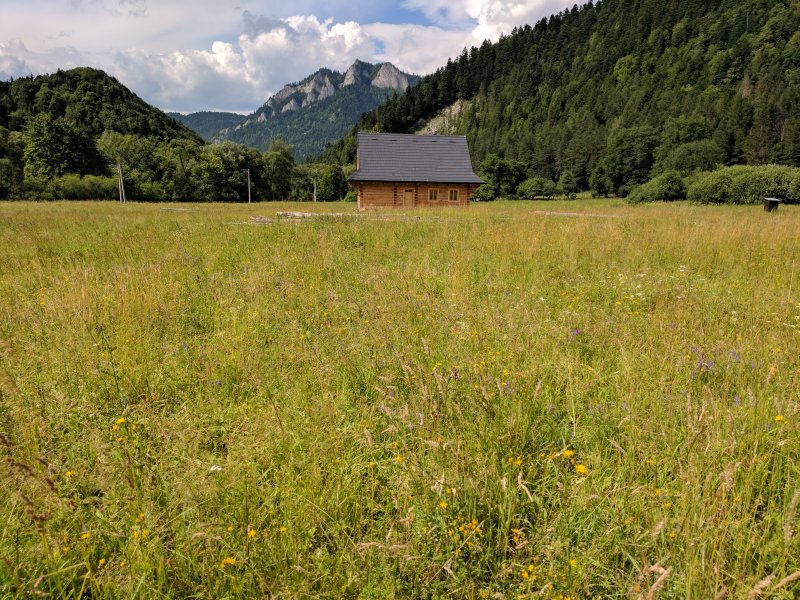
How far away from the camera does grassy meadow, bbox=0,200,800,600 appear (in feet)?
5.75

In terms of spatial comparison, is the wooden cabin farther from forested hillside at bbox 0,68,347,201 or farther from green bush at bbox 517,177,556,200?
green bush at bbox 517,177,556,200

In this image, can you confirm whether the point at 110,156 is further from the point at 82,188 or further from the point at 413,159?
the point at 413,159

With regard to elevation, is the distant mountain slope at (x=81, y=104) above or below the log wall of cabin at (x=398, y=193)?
above

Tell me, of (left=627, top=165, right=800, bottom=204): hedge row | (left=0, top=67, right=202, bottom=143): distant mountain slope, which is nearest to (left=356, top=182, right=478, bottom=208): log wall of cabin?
(left=627, top=165, right=800, bottom=204): hedge row

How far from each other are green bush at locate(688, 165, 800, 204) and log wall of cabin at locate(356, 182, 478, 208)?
57.9 ft

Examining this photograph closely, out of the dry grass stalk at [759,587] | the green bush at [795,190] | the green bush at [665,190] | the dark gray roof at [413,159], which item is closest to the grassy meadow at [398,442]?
the dry grass stalk at [759,587]

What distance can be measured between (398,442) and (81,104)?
4895 inches

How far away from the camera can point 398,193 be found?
120ft

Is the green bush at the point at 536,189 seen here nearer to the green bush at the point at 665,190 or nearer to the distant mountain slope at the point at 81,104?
the green bush at the point at 665,190

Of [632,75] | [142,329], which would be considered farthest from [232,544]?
[632,75]

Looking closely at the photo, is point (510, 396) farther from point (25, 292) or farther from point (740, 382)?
point (25, 292)

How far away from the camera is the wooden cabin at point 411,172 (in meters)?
36.3

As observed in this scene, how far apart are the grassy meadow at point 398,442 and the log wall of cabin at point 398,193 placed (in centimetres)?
3163

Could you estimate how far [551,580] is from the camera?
170 cm
